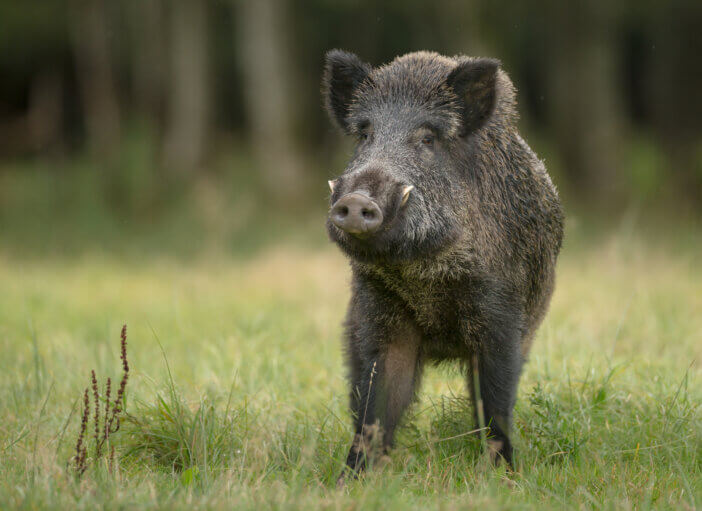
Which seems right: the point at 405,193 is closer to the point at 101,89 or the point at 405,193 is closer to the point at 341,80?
the point at 341,80

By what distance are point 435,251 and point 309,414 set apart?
1.30 meters

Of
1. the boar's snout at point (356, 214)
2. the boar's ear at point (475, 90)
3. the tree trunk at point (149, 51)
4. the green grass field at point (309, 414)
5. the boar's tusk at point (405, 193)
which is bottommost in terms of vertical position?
the green grass field at point (309, 414)

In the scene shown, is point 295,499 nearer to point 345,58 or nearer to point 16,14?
point 345,58

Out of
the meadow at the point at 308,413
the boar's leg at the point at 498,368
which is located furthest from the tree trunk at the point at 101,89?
the boar's leg at the point at 498,368

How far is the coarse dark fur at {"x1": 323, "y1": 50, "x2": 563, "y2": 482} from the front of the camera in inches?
151

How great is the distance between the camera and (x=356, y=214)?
11.1 feet

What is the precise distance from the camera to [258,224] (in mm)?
14094

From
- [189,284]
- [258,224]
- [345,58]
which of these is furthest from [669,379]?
[258,224]

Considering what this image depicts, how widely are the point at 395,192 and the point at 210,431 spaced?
136 centimetres

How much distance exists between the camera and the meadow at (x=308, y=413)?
333cm

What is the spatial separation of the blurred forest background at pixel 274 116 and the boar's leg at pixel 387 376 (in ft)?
28.3

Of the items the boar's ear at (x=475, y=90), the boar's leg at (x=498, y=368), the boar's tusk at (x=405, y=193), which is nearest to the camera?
the boar's tusk at (x=405, y=193)

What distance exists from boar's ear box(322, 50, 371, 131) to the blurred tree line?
860 centimetres

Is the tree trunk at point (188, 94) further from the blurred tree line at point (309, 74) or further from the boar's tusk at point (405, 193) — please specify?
the boar's tusk at point (405, 193)
